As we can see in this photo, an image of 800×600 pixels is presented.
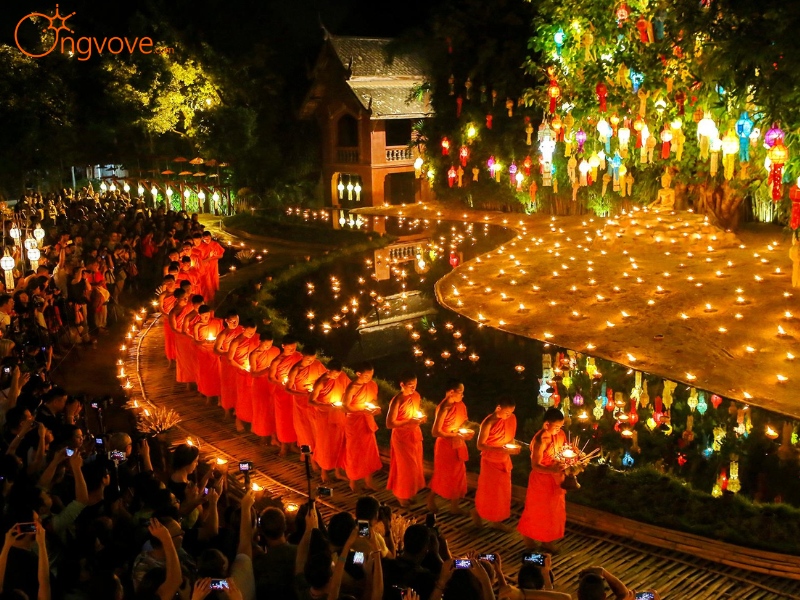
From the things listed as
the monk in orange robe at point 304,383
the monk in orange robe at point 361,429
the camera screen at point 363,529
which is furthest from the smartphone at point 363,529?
the monk in orange robe at point 304,383

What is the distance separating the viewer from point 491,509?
714 cm

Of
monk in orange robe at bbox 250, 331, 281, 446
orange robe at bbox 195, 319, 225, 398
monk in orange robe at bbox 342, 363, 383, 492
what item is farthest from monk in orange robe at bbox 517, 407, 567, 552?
orange robe at bbox 195, 319, 225, 398

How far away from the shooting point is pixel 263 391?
9141mm

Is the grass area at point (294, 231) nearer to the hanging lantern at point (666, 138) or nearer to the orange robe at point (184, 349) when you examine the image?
the hanging lantern at point (666, 138)

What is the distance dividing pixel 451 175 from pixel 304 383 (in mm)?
19760

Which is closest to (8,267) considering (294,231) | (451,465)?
(451,465)

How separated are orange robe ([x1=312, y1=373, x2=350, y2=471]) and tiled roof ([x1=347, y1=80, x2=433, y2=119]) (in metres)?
23.8

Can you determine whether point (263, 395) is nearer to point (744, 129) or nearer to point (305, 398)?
point (305, 398)

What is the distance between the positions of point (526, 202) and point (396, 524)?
74.9ft

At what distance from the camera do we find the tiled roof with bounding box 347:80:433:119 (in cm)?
3098

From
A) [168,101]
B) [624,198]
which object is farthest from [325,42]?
[624,198]

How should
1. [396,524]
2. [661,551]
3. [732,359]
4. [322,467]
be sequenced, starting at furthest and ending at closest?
[732,359]
[322,467]
[661,551]
[396,524]

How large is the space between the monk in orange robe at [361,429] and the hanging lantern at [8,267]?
24.9 feet

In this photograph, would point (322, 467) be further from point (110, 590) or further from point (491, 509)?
point (110, 590)
